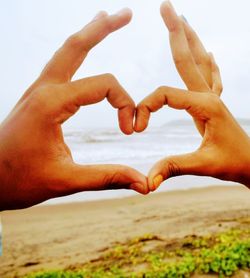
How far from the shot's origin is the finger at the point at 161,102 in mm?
1917

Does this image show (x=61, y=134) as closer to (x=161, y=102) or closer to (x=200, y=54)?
(x=161, y=102)

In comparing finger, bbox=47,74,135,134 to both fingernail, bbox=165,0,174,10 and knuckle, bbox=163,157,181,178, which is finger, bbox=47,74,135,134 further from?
fingernail, bbox=165,0,174,10

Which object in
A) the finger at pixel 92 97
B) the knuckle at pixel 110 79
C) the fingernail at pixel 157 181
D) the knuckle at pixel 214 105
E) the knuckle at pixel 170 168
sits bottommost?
the fingernail at pixel 157 181

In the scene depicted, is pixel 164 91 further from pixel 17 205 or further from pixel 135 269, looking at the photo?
pixel 135 269

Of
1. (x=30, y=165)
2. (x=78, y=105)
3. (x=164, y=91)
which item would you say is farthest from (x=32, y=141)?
(x=164, y=91)

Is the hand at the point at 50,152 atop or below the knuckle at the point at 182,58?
below

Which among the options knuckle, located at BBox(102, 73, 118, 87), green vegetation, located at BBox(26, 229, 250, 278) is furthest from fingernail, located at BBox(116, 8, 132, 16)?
green vegetation, located at BBox(26, 229, 250, 278)

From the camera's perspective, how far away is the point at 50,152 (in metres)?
1.76

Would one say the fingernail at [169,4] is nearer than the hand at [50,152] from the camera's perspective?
No

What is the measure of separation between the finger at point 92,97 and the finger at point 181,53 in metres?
0.52

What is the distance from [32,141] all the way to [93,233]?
401cm

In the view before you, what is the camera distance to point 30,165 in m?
1.76

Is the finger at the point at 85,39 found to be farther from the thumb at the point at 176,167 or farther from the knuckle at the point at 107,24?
the thumb at the point at 176,167

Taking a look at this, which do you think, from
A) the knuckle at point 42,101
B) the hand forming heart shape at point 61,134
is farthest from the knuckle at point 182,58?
the knuckle at point 42,101
